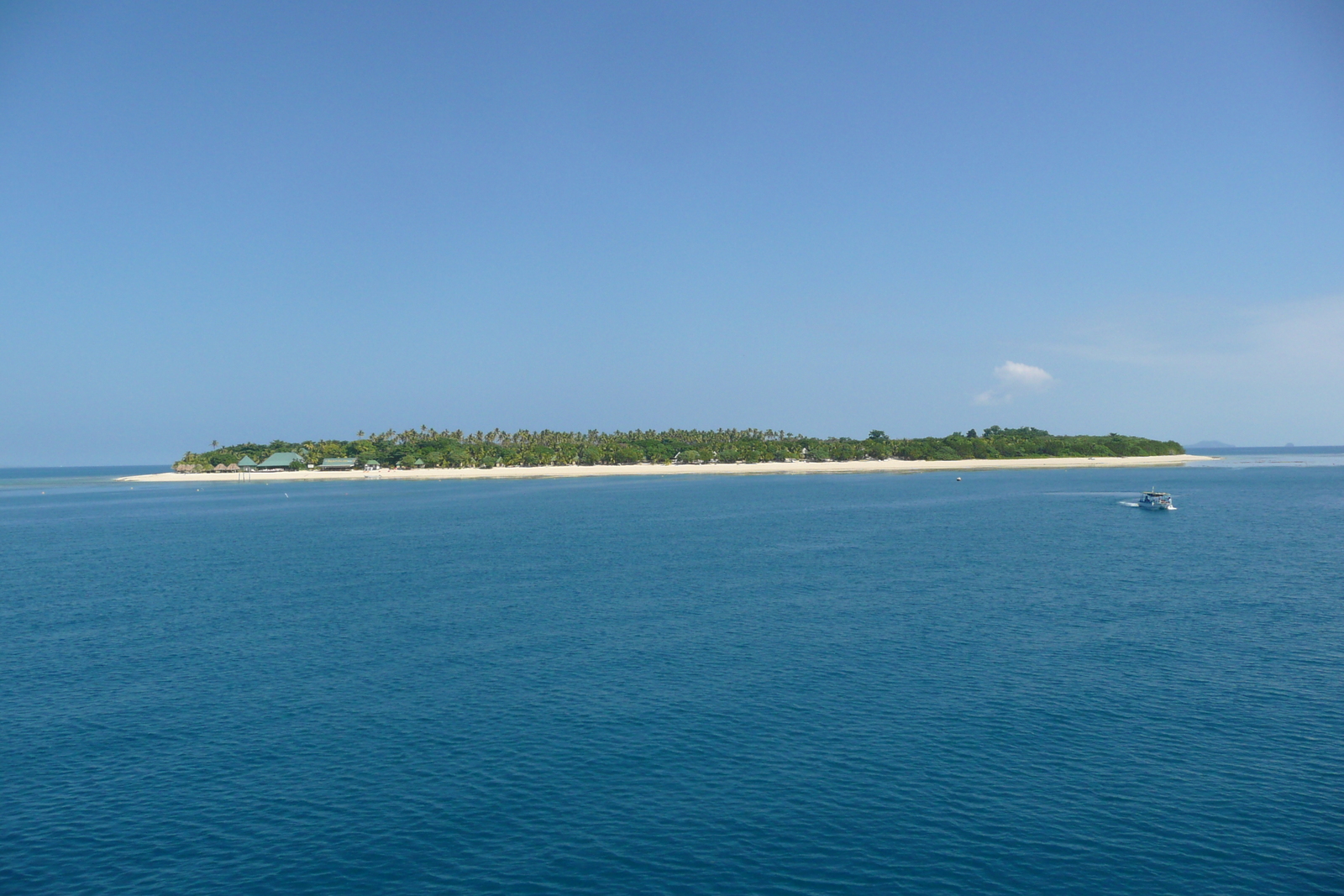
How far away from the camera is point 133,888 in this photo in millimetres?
24906

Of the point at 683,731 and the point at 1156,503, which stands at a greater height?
the point at 1156,503

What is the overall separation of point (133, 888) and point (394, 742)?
1191cm

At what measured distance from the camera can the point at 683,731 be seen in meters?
36.7

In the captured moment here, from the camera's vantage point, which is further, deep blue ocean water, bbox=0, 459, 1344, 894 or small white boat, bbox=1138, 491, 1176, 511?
small white boat, bbox=1138, 491, 1176, 511

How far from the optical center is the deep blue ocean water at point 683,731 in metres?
26.1

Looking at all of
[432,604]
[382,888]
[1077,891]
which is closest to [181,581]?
[432,604]

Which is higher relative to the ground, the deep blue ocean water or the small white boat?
the small white boat

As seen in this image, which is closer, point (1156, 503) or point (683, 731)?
point (683, 731)

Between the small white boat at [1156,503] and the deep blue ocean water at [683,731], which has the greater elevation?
the small white boat at [1156,503]

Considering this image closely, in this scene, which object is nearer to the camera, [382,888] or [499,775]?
[382,888]

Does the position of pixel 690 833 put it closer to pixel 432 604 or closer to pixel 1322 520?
pixel 432 604

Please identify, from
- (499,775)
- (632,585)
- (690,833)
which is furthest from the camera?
(632,585)

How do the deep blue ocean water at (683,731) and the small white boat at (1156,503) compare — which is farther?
the small white boat at (1156,503)

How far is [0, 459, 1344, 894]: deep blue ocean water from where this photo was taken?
26.1m
